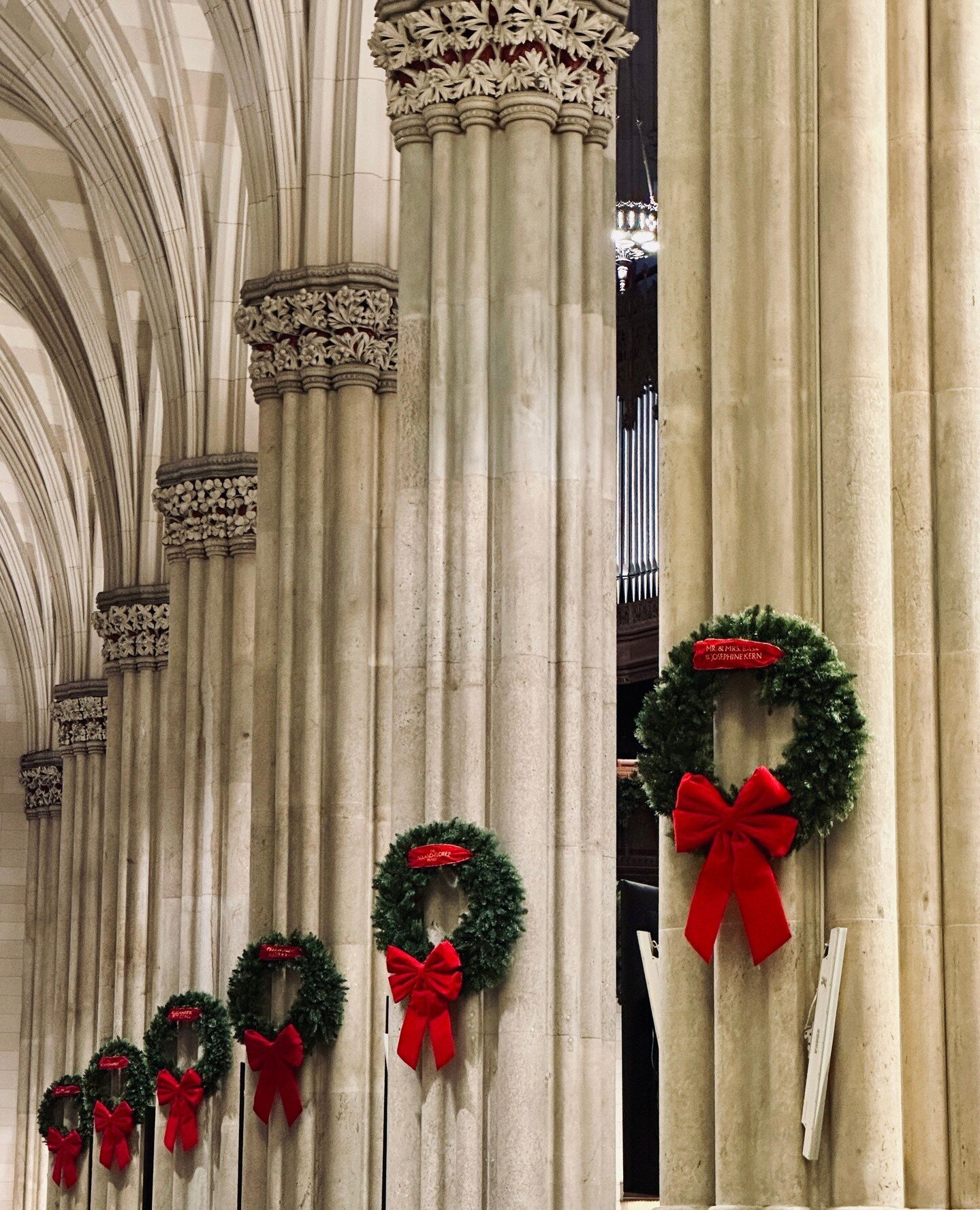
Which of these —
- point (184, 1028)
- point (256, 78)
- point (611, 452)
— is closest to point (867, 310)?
point (611, 452)

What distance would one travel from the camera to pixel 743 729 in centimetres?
834

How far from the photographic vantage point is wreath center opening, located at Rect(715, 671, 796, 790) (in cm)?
829

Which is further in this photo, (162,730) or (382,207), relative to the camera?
(162,730)

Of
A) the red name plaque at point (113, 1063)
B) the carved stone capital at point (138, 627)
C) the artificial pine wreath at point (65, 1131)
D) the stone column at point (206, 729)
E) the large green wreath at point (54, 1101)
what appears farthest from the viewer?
the carved stone capital at point (138, 627)

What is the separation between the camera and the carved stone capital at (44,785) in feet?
113

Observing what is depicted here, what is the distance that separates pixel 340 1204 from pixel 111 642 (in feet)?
37.3

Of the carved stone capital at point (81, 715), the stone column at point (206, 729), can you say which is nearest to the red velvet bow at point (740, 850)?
the stone column at point (206, 729)

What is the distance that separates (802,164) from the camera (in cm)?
876

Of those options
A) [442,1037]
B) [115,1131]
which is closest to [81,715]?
[115,1131]

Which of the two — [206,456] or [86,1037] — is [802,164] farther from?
[86,1037]

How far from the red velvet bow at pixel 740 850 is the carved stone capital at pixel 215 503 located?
45.9ft

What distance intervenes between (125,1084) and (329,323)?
30.7 feet

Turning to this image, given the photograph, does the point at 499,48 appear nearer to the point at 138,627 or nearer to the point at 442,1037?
the point at 442,1037

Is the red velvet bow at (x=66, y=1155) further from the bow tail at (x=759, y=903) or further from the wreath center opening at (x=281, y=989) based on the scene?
the bow tail at (x=759, y=903)
